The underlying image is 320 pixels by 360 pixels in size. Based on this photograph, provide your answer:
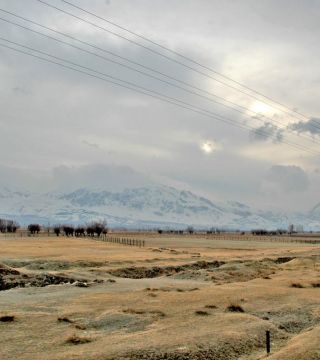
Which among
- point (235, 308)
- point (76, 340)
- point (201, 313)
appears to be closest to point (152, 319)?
point (201, 313)

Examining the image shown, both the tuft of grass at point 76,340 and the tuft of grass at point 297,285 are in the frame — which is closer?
the tuft of grass at point 76,340

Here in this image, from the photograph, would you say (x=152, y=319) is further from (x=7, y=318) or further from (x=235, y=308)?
(x=7, y=318)

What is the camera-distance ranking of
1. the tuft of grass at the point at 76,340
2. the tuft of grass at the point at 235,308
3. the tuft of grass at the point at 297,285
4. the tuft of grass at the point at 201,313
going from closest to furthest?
the tuft of grass at the point at 76,340 → the tuft of grass at the point at 201,313 → the tuft of grass at the point at 235,308 → the tuft of grass at the point at 297,285

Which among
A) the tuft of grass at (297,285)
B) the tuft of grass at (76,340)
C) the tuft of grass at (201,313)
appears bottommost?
the tuft of grass at (76,340)

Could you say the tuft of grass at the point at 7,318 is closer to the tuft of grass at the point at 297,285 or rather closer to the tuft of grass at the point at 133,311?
the tuft of grass at the point at 133,311

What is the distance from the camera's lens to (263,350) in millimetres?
25984

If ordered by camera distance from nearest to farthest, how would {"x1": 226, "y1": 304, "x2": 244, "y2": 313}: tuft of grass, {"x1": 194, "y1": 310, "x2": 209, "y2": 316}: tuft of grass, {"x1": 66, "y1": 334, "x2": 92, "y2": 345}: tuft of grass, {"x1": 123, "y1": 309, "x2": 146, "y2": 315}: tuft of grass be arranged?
{"x1": 66, "y1": 334, "x2": 92, "y2": 345}: tuft of grass < {"x1": 194, "y1": 310, "x2": 209, "y2": 316}: tuft of grass < {"x1": 123, "y1": 309, "x2": 146, "y2": 315}: tuft of grass < {"x1": 226, "y1": 304, "x2": 244, "y2": 313}: tuft of grass

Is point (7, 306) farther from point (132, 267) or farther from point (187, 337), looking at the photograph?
point (132, 267)

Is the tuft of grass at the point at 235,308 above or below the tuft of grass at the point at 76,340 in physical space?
above

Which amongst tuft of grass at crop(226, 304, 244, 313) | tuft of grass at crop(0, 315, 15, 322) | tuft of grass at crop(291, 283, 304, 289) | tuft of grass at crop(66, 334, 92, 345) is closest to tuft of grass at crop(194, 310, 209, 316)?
tuft of grass at crop(226, 304, 244, 313)

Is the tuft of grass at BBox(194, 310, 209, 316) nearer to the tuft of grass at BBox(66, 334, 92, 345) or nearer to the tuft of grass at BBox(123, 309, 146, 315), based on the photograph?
Answer: the tuft of grass at BBox(123, 309, 146, 315)

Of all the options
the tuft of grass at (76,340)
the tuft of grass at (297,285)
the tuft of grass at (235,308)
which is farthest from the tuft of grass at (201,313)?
the tuft of grass at (297,285)

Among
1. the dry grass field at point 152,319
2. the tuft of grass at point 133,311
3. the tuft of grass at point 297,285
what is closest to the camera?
the dry grass field at point 152,319

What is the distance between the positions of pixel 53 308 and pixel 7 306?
3.81 metres
